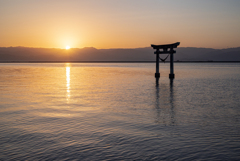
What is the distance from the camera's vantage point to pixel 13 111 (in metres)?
12.3

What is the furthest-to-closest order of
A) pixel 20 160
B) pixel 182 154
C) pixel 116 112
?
pixel 116 112 < pixel 182 154 < pixel 20 160

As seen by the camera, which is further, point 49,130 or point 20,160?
point 49,130

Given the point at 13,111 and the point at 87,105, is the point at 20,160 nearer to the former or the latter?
the point at 13,111

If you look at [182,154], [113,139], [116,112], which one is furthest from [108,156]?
[116,112]

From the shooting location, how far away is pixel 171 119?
10.6 metres

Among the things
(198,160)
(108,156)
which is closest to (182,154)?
(198,160)

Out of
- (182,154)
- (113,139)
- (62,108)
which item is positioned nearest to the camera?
(182,154)

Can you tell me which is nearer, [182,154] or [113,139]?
[182,154]

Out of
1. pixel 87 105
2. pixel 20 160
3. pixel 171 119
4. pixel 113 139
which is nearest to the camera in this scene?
pixel 20 160

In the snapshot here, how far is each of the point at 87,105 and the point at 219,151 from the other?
9029 mm

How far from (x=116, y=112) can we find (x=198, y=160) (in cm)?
663

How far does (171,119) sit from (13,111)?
8194 mm

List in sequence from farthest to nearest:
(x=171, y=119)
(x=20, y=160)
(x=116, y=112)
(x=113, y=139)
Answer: (x=116, y=112) → (x=171, y=119) → (x=113, y=139) → (x=20, y=160)

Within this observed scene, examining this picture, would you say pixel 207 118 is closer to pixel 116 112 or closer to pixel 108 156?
pixel 116 112
